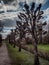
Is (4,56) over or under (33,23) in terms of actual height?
under

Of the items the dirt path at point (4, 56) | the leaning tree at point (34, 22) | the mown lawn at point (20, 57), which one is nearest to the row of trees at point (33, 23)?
the leaning tree at point (34, 22)

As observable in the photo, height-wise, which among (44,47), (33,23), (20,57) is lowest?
(20,57)

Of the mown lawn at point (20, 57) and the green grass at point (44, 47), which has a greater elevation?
the green grass at point (44, 47)

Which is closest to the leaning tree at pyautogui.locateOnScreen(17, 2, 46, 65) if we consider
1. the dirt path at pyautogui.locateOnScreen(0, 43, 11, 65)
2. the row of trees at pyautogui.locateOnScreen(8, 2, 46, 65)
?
the row of trees at pyautogui.locateOnScreen(8, 2, 46, 65)

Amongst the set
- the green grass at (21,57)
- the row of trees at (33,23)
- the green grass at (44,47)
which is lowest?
the green grass at (21,57)

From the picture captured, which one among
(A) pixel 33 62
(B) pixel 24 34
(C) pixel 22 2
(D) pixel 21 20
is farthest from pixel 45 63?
(C) pixel 22 2

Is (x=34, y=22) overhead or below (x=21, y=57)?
overhead

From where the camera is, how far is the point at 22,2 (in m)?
3.38

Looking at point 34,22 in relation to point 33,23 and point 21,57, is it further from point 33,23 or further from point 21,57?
point 21,57

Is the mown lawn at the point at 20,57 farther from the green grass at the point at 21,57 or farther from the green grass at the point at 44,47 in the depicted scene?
the green grass at the point at 44,47

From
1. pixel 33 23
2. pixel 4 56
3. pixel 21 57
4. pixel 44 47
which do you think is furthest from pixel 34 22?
pixel 4 56

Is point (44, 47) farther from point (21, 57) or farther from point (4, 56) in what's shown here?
point (4, 56)

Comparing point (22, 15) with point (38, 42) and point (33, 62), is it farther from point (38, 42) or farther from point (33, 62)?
point (33, 62)

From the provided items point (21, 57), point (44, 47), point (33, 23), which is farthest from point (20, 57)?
point (33, 23)
